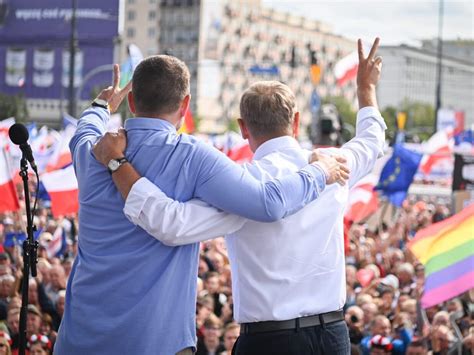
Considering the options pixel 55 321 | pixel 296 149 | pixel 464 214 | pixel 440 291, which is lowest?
pixel 55 321

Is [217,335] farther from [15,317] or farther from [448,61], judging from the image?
[448,61]

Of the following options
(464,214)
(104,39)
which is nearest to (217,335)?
(464,214)

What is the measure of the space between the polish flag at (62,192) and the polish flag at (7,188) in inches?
51.4

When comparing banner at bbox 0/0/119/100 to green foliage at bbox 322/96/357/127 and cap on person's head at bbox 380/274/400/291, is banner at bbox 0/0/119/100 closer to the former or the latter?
cap on person's head at bbox 380/274/400/291

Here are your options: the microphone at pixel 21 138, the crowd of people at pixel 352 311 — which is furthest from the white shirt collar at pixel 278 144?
the crowd of people at pixel 352 311

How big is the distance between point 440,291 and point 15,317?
3.57 metres

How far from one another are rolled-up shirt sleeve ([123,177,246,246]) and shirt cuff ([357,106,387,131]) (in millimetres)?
894

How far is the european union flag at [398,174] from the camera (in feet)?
59.1

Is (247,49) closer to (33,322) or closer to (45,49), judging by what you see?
(45,49)

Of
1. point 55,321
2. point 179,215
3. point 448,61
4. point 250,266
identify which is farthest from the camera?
point 448,61

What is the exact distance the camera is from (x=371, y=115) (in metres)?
4.12

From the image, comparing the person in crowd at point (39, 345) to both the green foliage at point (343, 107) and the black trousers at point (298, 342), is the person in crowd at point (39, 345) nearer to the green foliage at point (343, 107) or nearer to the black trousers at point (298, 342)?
the black trousers at point (298, 342)

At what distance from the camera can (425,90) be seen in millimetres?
141875

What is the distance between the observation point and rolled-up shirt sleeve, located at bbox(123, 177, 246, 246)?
3.40 meters
